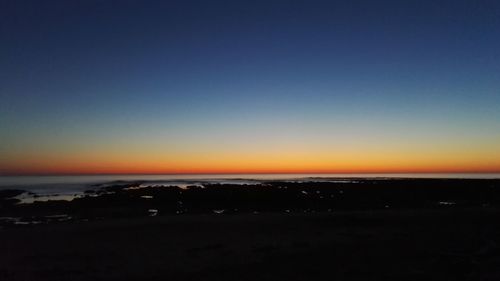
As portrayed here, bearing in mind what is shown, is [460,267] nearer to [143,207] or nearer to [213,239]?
[213,239]

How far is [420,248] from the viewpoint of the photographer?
49.1 feet

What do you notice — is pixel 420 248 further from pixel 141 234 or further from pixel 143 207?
pixel 143 207

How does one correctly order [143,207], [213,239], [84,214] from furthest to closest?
[143,207], [84,214], [213,239]

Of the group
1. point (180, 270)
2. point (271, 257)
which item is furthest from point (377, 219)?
point (180, 270)

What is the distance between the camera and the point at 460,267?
11.8m

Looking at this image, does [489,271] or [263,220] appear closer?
[489,271]

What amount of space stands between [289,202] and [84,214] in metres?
16.0

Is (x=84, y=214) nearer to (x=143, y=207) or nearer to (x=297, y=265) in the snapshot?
(x=143, y=207)

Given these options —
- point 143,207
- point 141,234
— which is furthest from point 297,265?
point 143,207

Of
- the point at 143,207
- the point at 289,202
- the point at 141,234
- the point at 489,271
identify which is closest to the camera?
the point at 489,271

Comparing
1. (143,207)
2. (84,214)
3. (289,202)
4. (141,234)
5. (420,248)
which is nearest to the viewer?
(420,248)

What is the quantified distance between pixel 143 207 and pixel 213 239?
16.3m

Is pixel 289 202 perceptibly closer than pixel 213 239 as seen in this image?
No

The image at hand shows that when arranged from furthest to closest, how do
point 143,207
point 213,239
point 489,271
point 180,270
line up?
point 143,207 < point 213,239 < point 180,270 < point 489,271
